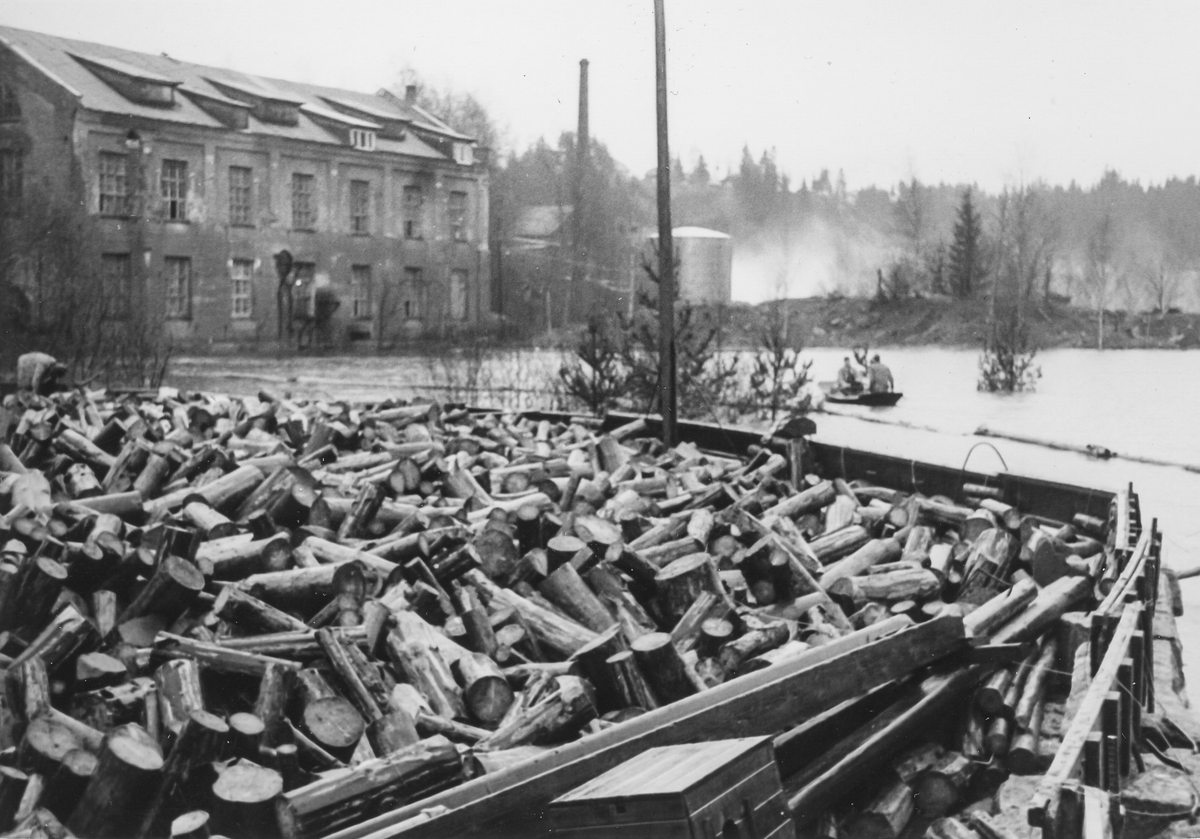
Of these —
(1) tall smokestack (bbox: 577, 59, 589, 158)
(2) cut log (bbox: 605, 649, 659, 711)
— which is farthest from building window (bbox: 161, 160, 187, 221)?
(2) cut log (bbox: 605, 649, 659, 711)

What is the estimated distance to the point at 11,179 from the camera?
806 centimetres

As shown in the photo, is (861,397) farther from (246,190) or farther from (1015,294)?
(246,190)

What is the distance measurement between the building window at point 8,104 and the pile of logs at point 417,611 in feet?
7.43

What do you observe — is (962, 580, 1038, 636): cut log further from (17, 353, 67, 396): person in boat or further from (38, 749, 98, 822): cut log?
(17, 353, 67, 396): person in boat

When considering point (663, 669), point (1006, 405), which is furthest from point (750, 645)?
point (1006, 405)

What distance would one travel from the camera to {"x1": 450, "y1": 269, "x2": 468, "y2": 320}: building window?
10.2m

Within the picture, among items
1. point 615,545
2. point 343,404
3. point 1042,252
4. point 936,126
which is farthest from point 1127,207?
point 343,404

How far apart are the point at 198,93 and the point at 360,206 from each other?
1695 millimetres

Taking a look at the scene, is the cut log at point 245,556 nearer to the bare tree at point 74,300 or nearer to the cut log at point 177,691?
the cut log at point 177,691

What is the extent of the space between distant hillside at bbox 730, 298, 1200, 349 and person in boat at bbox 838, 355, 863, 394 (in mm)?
197

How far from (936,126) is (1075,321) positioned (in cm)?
185

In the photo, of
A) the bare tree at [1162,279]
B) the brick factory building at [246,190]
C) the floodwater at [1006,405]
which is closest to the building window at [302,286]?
the brick factory building at [246,190]

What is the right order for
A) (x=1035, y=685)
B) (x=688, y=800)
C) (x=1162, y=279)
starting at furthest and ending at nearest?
(x=1162, y=279) → (x=1035, y=685) → (x=688, y=800)

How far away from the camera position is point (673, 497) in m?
6.73
